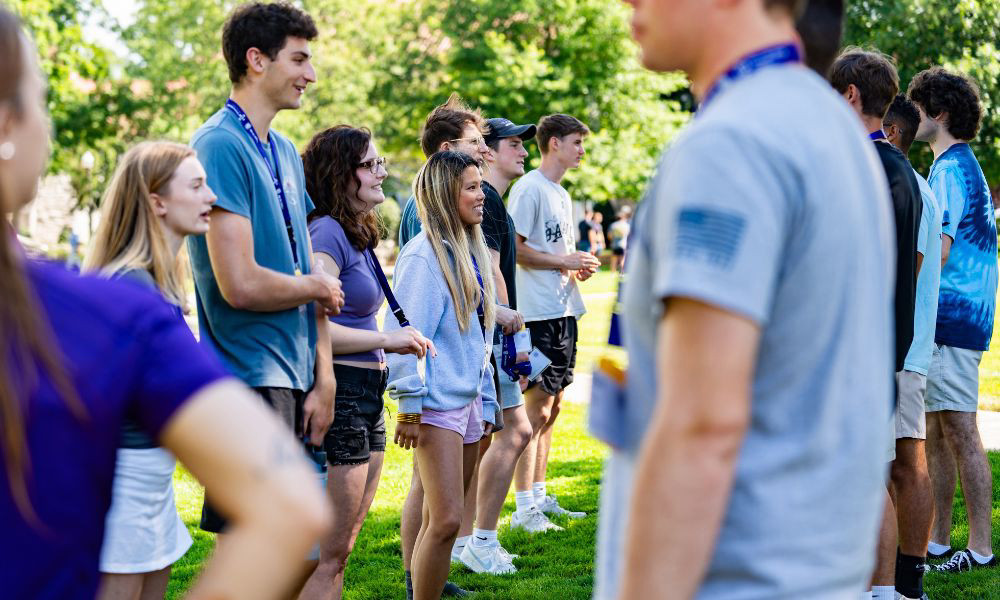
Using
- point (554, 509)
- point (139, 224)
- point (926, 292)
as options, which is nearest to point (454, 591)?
point (554, 509)

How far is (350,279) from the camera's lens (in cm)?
486

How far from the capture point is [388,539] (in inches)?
283

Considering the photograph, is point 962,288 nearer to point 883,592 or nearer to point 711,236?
point 883,592

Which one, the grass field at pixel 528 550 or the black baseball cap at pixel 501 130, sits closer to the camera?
the grass field at pixel 528 550

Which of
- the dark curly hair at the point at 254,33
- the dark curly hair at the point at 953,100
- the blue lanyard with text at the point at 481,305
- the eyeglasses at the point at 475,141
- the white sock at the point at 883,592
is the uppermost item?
the dark curly hair at the point at 953,100

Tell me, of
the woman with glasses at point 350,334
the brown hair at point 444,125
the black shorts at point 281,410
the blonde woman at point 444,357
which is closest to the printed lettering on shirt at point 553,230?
the brown hair at point 444,125

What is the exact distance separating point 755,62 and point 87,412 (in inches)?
41.3

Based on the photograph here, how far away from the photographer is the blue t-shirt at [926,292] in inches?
213

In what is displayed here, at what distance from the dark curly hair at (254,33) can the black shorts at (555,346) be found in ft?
12.0

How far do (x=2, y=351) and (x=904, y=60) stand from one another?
92.2 ft

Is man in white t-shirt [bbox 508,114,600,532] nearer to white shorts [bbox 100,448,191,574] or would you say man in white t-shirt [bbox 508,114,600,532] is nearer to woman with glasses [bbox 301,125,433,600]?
woman with glasses [bbox 301,125,433,600]

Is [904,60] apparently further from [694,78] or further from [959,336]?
[694,78]

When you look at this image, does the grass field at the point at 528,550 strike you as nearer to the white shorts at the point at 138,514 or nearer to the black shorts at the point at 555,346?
the black shorts at the point at 555,346

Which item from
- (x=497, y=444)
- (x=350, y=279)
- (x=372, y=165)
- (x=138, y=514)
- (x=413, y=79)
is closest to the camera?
(x=138, y=514)
